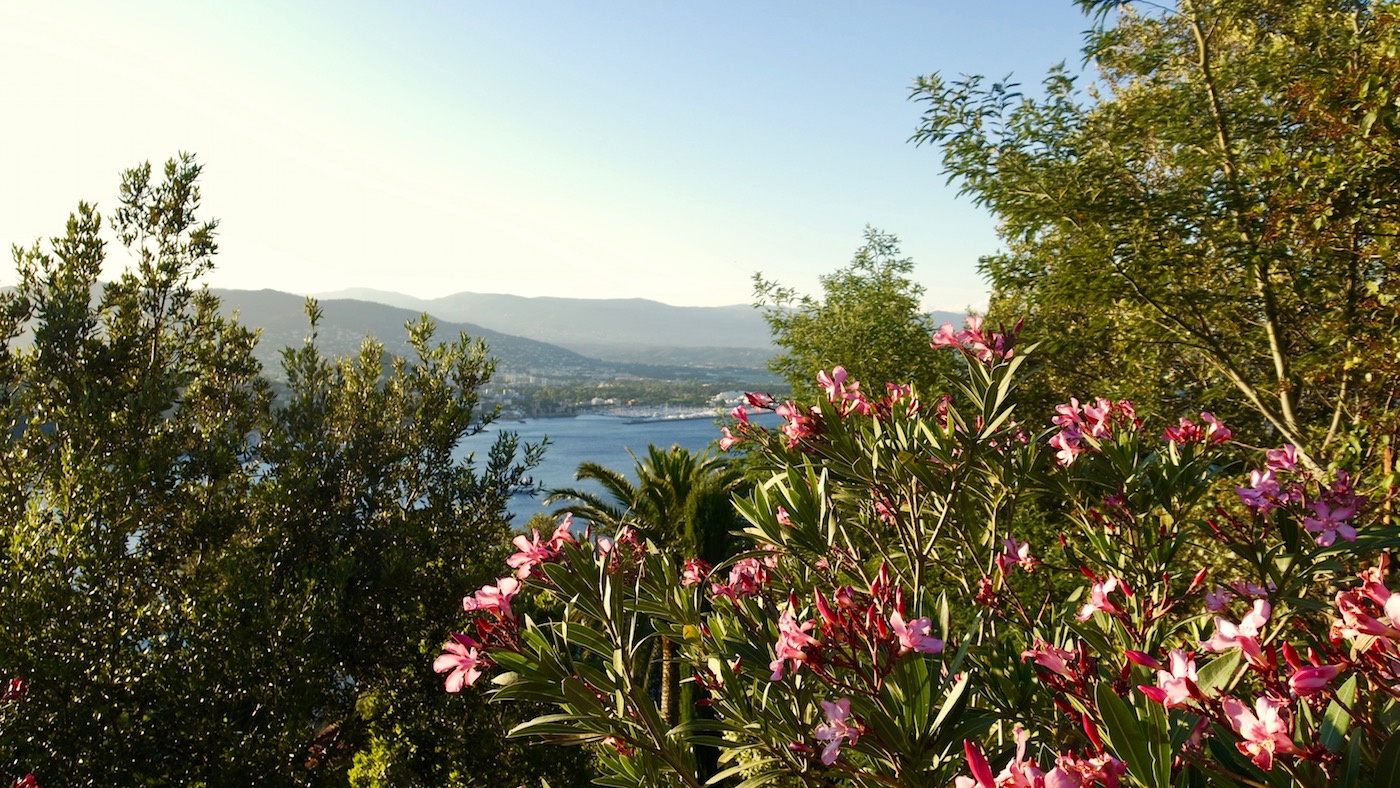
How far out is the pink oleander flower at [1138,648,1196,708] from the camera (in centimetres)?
111

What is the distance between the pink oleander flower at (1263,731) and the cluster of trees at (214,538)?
5254 mm

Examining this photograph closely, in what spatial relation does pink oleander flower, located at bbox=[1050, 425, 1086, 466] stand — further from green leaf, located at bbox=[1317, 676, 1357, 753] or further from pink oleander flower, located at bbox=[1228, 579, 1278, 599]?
green leaf, located at bbox=[1317, 676, 1357, 753]

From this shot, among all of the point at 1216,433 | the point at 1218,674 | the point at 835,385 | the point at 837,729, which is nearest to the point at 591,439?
the point at 835,385

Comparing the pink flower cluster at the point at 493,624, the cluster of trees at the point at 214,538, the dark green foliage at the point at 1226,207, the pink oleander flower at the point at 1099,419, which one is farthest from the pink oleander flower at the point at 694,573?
the cluster of trees at the point at 214,538

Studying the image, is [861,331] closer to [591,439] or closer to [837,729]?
[837,729]

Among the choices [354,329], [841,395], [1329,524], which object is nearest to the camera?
[1329,524]

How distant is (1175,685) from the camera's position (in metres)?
1.13

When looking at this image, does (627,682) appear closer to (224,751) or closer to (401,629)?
(224,751)

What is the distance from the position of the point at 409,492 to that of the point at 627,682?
5.69m

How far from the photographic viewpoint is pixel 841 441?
2.30m

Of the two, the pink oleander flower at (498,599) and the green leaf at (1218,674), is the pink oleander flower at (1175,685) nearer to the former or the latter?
the green leaf at (1218,674)

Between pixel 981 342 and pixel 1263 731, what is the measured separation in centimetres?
146

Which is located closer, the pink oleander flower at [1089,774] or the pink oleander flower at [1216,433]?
the pink oleander flower at [1089,774]

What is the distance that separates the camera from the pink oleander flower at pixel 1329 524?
186cm
